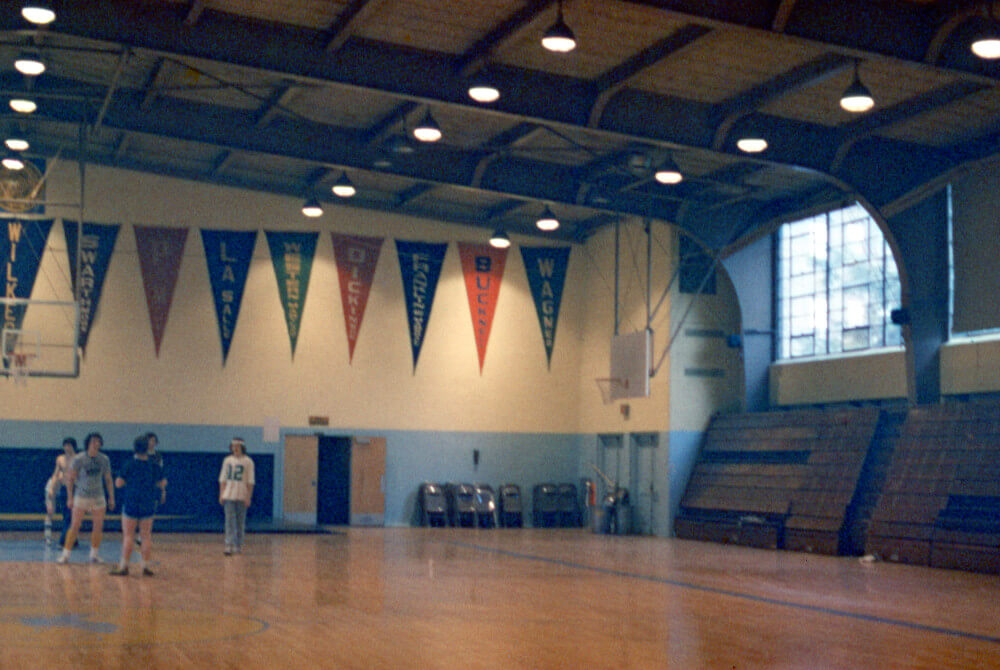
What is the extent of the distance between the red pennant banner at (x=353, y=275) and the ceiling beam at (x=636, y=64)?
12158 mm

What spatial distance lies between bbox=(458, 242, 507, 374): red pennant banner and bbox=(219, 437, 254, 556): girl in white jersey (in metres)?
11.5

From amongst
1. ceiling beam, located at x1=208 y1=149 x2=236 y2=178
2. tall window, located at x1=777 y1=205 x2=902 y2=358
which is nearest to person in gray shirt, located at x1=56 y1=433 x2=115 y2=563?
ceiling beam, located at x1=208 y1=149 x2=236 y2=178

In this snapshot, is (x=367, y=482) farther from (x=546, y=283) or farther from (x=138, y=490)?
(x=138, y=490)

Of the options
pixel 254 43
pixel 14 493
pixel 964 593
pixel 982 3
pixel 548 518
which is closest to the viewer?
pixel 982 3

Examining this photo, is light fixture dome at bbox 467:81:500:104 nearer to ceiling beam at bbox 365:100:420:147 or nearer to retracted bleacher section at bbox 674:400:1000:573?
ceiling beam at bbox 365:100:420:147

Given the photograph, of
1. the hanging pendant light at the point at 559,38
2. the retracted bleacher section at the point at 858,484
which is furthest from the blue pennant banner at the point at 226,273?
the hanging pendant light at the point at 559,38

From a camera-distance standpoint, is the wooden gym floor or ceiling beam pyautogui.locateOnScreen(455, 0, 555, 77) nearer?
the wooden gym floor

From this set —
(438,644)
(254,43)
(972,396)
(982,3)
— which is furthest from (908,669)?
(972,396)

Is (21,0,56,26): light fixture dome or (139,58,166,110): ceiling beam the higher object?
(139,58,166,110): ceiling beam

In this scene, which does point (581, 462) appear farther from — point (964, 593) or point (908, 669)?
point (908, 669)

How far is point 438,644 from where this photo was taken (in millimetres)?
9477

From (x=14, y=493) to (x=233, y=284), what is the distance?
675 centimetres

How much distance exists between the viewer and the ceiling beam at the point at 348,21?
15250mm

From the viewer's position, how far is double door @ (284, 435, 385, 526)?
28.2 meters
